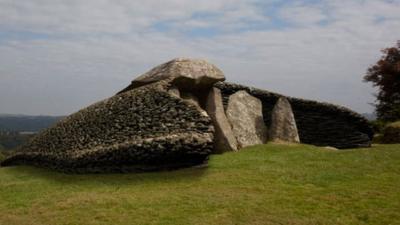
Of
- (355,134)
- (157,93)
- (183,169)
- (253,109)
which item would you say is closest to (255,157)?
(183,169)

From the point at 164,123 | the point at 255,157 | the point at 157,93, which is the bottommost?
the point at 255,157

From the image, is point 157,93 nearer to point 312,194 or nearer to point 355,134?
point 312,194

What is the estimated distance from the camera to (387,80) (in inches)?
1316

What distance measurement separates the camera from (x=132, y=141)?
14703 mm

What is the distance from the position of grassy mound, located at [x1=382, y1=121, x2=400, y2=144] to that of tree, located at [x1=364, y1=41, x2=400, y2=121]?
29.8ft

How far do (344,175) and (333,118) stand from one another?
10.5 metres

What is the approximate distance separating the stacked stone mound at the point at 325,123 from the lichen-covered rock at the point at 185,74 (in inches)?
142

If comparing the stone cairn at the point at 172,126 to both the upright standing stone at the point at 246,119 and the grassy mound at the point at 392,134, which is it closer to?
the upright standing stone at the point at 246,119

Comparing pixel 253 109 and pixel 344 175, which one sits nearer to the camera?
pixel 344 175

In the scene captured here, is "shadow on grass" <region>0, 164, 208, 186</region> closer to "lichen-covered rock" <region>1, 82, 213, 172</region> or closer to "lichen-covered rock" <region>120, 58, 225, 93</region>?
"lichen-covered rock" <region>1, 82, 213, 172</region>

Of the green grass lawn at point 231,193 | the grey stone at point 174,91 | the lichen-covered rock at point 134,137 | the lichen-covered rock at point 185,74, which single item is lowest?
the green grass lawn at point 231,193

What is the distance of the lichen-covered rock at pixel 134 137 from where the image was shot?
1415 centimetres

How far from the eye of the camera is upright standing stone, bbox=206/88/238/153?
57.9 feet

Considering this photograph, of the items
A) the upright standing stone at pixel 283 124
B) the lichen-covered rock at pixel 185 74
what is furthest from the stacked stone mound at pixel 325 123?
the lichen-covered rock at pixel 185 74
